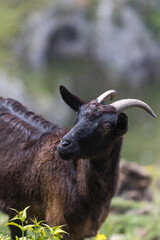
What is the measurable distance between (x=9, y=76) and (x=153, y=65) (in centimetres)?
1413

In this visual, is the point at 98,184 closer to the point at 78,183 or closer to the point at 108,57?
the point at 78,183

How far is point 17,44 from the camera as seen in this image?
119 feet

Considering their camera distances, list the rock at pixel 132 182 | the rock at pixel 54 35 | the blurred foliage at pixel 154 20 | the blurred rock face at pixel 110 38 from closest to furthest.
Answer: the rock at pixel 132 182 → the rock at pixel 54 35 → the blurred rock face at pixel 110 38 → the blurred foliage at pixel 154 20

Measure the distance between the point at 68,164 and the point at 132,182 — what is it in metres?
4.56

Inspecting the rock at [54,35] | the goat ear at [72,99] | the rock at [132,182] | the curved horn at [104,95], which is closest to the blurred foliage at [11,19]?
the rock at [54,35]

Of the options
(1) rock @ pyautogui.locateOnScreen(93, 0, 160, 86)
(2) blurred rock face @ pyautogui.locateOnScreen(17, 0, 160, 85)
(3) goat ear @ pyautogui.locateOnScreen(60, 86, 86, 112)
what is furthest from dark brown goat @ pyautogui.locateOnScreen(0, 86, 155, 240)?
(1) rock @ pyautogui.locateOnScreen(93, 0, 160, 86)

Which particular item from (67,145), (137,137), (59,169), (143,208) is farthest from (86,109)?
(137,137)

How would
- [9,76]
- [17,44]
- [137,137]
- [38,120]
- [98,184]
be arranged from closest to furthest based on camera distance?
[98,184], [38,120], [137,137], [9,76], [17,44]

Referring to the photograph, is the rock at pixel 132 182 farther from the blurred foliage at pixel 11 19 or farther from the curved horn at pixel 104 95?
the blurred foliage at pixel 11 19

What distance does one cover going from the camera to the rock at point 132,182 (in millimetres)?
10117

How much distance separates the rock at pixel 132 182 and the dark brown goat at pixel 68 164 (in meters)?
4.05

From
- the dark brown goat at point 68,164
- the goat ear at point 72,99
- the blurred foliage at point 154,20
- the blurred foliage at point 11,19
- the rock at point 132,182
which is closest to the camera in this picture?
the dark brown goat at point 68,164

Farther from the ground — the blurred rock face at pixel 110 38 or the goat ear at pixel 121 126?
the blurred rock face at pixel 110 38

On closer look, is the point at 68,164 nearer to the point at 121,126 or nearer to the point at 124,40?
the point at 121,126
